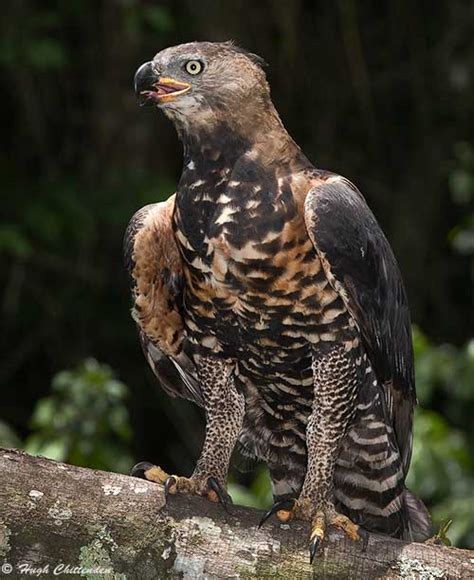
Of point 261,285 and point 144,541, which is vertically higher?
point 261,285

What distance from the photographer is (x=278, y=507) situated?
3.26 metres

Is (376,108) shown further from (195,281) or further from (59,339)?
(195,281)

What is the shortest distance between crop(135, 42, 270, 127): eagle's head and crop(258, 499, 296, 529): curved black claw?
116 cm

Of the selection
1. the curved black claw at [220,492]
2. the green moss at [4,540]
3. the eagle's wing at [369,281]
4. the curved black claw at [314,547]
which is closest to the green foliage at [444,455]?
the eagle's wing at [369,281]

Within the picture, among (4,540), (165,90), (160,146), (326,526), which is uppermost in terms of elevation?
(165,90)

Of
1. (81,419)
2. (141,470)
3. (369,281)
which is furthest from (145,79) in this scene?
(81,419)

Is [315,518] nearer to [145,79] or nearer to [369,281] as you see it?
[369,281]

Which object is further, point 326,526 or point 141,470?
point 141,470

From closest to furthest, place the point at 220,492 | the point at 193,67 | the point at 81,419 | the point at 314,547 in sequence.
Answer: the point at 314,547, the point at 220,492, the point at 193,67, the point at 81,419

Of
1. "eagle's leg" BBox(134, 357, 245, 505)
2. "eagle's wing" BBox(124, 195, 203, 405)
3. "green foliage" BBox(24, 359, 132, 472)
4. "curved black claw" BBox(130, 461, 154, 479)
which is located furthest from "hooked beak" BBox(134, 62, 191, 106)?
"green foliage" BBox(24, 359, 132, 472)

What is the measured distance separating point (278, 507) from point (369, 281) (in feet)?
2.54

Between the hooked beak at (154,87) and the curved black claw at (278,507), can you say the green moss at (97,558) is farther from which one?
the hooked beak at (154,87)

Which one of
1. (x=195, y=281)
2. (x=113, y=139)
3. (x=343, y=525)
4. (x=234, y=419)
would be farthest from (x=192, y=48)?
(x=113, y=139)

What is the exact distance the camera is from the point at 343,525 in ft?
10.8
